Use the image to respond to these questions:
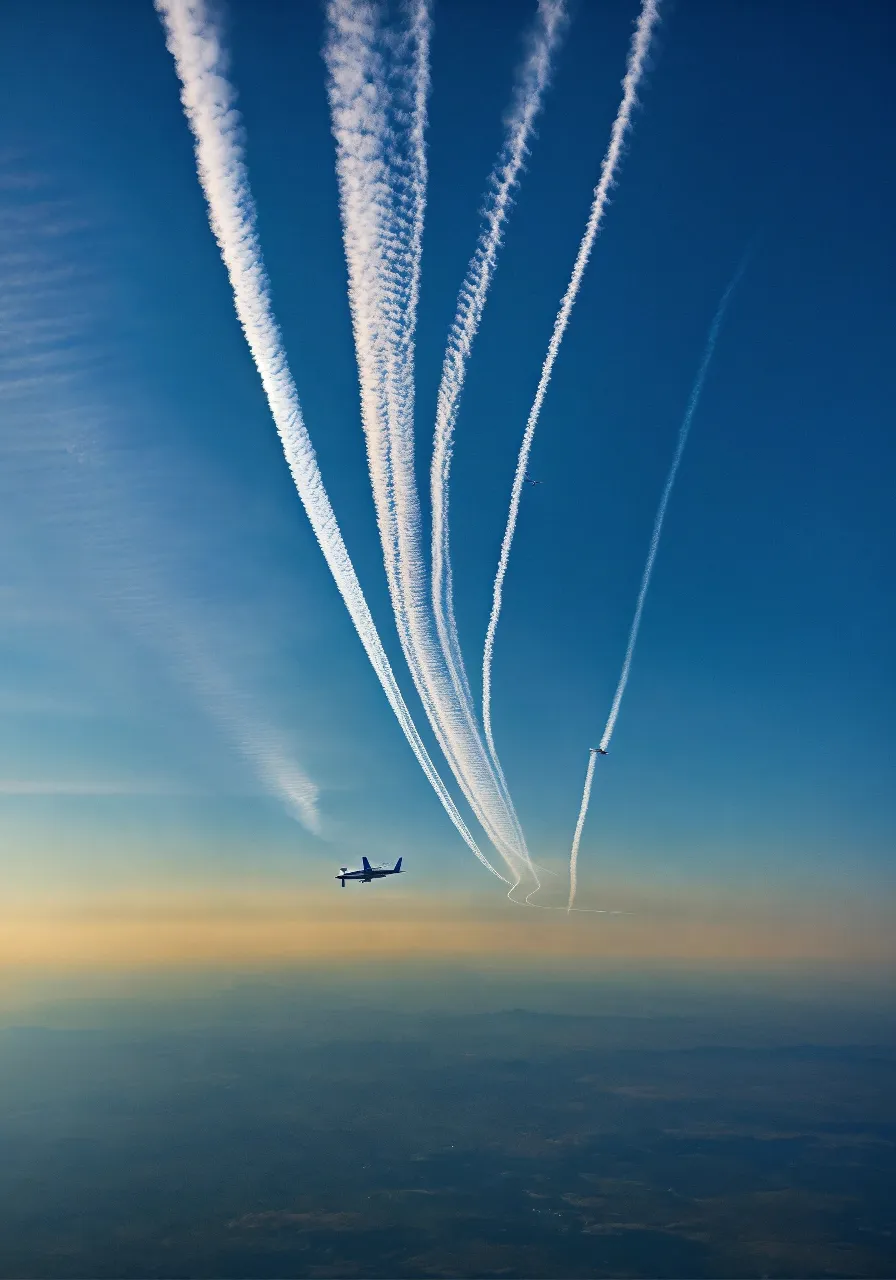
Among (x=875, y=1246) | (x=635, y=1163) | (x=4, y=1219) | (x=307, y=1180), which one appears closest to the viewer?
(x=875, y=1246)

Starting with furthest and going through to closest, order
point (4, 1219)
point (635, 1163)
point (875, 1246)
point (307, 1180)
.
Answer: point (635, 1163)
point (307, 1180)
point (4, 1219)
point (875, 1246)

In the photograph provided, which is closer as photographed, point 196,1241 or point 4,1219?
point 196,1241

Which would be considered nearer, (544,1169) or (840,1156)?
(544,1169)

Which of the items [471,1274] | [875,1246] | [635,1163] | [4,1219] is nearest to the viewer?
[471,1274]

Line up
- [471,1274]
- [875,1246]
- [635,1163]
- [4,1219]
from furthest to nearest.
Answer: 1. [635,1163]
2. [4,1219]
3. [875,1246]
4. [471,1274]

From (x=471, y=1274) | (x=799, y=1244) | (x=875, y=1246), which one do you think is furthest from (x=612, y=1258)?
(x=875, y=1246)

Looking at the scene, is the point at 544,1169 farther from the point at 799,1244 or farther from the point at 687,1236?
the point at 799,1244

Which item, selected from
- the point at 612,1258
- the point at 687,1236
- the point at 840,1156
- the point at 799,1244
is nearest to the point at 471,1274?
the point at 612,1258

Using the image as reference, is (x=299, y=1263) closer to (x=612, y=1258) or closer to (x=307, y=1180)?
(x=307, y=1180)
